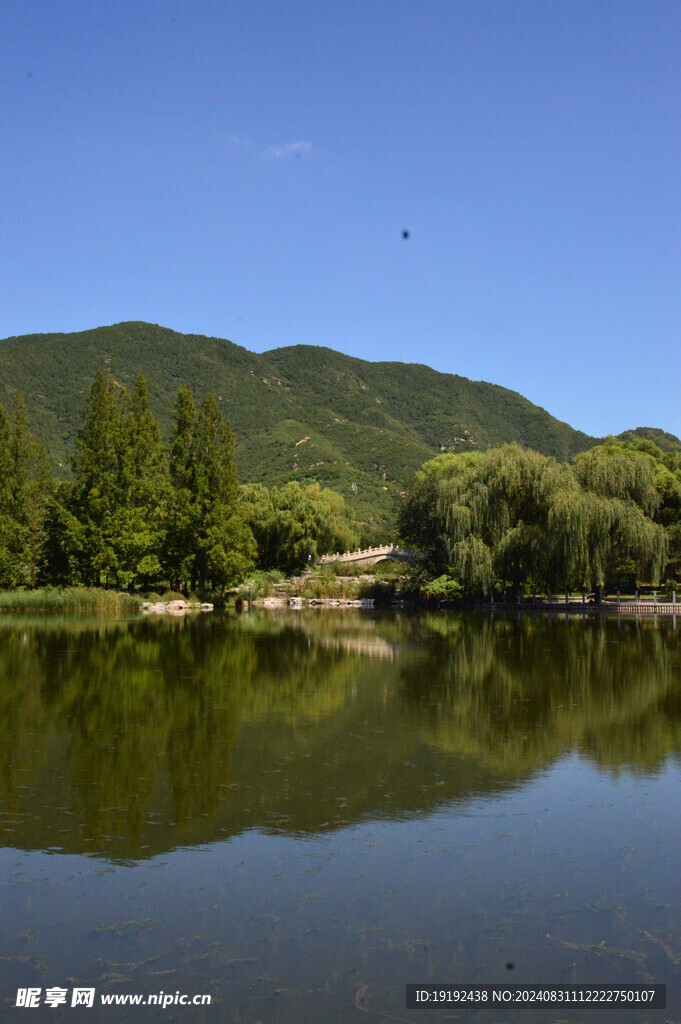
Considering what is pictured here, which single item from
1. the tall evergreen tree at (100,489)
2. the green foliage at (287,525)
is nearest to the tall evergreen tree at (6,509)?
the tall evergreen tree at (100,489)

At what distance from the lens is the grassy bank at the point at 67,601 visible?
4322cm

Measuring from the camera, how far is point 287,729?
14406 mm

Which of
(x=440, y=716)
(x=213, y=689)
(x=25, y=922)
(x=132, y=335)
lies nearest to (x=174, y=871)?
(x=25, y=922)

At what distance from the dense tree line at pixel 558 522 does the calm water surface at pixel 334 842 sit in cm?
2239

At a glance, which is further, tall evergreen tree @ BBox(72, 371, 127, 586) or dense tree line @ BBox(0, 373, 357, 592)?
dense tree line @ BBox(0, 373, 357, 592)

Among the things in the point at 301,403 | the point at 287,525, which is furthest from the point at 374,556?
the point at 301,403

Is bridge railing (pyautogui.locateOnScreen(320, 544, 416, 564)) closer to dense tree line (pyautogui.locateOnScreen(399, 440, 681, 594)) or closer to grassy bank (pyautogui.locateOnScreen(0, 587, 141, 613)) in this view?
dense tree line (pyautogui.locateOnScreen(399, 440, 681, 594))

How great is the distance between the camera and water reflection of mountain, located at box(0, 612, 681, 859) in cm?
1005

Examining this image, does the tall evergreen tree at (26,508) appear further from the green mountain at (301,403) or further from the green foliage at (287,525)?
the green mountain at (301,403)

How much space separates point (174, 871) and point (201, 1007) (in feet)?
8.11

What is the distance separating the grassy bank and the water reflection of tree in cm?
1963

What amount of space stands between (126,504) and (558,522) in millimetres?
21585

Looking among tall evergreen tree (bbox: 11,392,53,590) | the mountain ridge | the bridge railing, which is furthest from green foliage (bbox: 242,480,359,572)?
the mountain ridge

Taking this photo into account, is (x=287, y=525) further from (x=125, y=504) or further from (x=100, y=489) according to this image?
(x=100, y=489)
